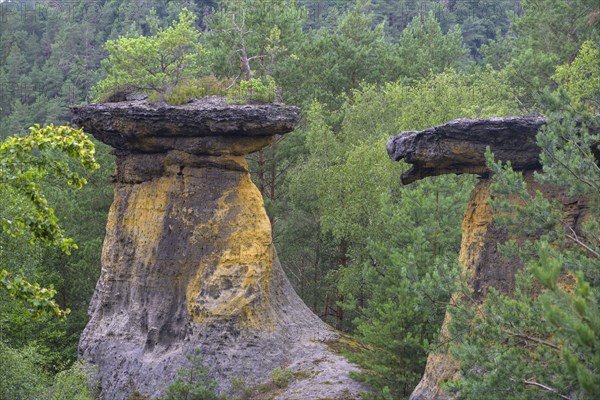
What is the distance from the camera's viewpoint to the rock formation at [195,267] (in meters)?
20.6

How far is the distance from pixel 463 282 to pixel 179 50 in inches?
846

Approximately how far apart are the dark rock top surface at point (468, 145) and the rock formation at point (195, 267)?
16.9 feet

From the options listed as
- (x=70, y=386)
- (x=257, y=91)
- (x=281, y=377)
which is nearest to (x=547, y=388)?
(x=281, y=377)

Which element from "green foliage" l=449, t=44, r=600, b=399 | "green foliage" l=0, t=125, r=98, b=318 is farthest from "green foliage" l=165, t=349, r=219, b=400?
"green foliage" l=0, t=125, r=98, b=318

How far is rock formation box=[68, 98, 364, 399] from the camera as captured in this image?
20.6 m

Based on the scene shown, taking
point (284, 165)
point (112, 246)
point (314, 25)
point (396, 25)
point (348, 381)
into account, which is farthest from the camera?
point (396, 25)

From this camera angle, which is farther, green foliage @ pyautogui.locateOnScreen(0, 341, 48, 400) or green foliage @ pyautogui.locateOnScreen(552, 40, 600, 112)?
green foliage @ pyautogui.locateOnScreen(552, 40, 600, 112)

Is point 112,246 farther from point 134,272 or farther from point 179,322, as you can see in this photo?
point 179,322

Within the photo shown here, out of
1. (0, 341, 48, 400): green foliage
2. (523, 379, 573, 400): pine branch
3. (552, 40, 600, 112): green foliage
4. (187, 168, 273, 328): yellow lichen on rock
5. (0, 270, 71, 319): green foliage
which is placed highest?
(552, 40, 600, 112): green foliage

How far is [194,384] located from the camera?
64.5ft

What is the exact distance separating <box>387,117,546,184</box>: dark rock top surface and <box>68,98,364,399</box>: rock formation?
514cm

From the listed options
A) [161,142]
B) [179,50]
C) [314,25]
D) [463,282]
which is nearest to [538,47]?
[179,50]

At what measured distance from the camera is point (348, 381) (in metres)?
20.2

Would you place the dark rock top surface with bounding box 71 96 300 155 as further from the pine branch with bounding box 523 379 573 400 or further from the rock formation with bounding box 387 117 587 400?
the pine branch with bounding box 523 379 573 400
